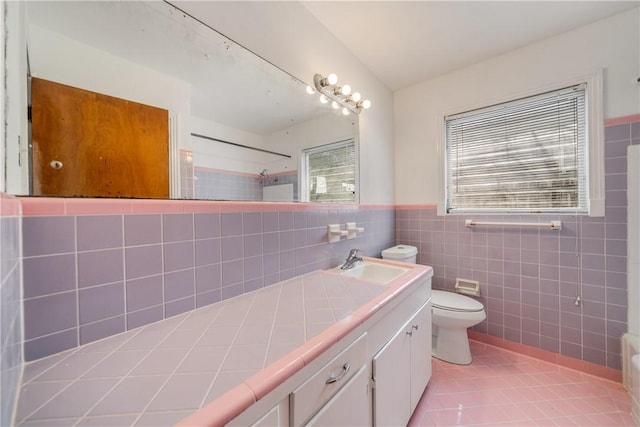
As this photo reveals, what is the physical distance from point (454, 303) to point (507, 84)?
5.66 feet

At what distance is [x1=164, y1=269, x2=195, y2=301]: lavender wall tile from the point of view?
782 mm

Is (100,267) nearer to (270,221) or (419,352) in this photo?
(270,221)

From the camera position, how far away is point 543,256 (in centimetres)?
168

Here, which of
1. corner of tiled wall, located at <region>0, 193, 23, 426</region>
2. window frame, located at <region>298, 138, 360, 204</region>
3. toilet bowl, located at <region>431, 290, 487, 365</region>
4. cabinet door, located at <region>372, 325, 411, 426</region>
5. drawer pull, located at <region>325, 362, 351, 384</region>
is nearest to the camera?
corner of tiled wall, located at <region>0, 193, 23, 426</region>

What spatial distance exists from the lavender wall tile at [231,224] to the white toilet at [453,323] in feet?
4.89

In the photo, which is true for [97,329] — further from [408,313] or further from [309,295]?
[408,313]

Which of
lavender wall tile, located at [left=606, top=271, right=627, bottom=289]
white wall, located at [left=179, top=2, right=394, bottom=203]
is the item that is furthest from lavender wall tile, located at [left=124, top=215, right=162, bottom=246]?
lavender wall tile, located at [left=606, top=271, right=627, bottom=289]

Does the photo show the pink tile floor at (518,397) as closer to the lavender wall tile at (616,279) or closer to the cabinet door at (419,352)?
the cabinet door at (419,352)

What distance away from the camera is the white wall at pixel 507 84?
1.43 m

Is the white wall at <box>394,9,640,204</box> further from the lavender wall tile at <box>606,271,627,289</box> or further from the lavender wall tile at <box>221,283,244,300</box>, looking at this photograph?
the lavender wall tile at <box>221,283,244,300</box>

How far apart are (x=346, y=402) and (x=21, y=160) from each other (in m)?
1.11

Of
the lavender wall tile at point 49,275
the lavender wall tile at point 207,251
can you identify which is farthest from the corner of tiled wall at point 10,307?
the lavender wall tile at point 207,251

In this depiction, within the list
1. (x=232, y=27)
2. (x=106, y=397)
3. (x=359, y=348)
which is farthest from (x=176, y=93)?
(x=359, y=348)

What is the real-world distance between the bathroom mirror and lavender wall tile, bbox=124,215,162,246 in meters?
0.12
